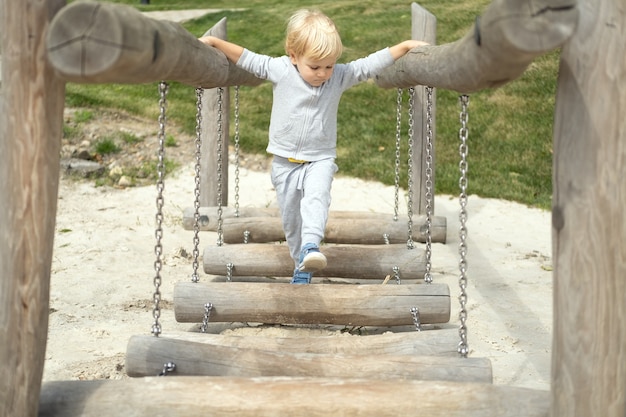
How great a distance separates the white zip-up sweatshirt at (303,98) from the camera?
4.33 m

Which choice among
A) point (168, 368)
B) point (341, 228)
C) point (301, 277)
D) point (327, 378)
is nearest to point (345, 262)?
point (301, 277)

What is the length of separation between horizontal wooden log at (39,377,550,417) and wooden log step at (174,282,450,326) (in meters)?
1.40

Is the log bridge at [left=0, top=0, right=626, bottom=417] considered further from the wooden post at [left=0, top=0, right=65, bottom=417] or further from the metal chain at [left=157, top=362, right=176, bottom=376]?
the metal chain at [left=157, top=362, right=176, bottom=376]

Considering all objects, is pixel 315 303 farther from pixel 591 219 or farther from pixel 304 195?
pixel 591 219

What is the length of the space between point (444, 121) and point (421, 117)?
286cm

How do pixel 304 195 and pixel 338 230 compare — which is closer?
pixel 304 195

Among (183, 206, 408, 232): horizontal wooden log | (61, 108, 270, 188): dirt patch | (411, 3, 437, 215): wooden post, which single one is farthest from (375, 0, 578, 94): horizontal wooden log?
(61, 108, 270, 188): dirt patch

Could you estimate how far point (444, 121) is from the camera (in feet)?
30.9

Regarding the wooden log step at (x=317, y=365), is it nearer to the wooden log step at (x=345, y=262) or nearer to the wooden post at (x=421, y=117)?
the wooden log step at (x=345, y=262)

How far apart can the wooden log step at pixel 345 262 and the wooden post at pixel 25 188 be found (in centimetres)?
246

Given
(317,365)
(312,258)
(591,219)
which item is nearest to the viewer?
(591,219)

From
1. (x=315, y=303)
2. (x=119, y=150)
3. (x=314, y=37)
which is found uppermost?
(x=314, y=37)

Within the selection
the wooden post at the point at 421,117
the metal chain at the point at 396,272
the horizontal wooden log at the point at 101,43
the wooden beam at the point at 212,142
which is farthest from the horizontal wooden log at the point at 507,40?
A: the wooden beam at the point at 212,142

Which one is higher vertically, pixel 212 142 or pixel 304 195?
pixel 212 142
